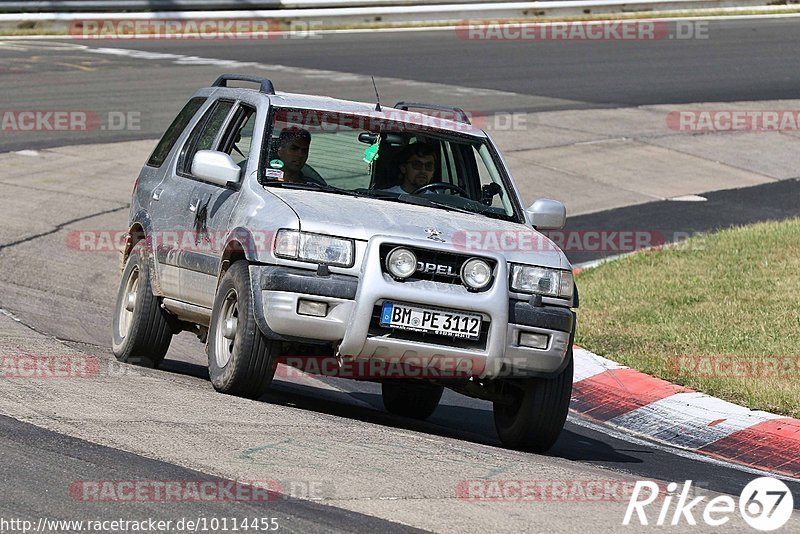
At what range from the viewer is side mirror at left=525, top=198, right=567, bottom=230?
28.0 ft

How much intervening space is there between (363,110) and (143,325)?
1978 millimetres

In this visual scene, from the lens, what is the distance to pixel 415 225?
24.8 feet

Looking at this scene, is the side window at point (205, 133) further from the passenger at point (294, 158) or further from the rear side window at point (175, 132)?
the passenger at point (294, 158)

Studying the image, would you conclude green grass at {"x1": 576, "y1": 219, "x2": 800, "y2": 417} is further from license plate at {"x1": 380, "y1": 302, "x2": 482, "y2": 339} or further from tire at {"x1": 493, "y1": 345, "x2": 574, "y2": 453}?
license plate at {"x1": 380, "y1": 302, "x2": 482, "y2": 339}

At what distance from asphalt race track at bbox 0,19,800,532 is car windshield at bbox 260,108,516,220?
4.37 ft

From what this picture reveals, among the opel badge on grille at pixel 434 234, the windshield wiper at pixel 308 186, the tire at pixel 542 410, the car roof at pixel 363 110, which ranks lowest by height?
the tire at pixel 542 410

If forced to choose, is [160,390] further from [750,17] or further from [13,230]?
[750,17]

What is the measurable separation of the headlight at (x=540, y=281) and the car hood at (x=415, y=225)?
0.13 ft

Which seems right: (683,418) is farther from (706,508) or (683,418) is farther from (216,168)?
(216,168)

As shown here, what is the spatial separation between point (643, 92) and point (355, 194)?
17.9 metres

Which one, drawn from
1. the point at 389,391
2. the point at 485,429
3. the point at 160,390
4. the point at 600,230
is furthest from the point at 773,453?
the point at 600,230

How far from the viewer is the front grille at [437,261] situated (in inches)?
288

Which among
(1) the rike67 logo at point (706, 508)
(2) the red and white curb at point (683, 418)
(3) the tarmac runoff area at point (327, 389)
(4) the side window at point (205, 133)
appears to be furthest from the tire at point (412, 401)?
(1) the rike67 logo at point (706, 508)

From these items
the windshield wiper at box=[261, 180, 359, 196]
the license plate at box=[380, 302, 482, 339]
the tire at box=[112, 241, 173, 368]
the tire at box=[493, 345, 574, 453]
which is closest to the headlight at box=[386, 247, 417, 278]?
the license plate at box=[380, 302, 482, 339]
